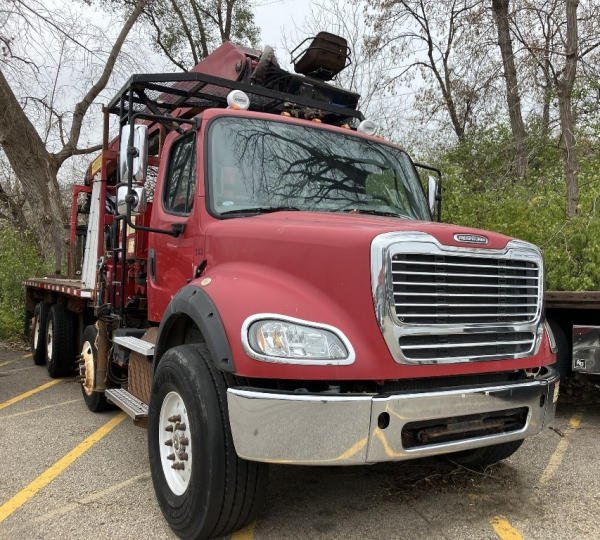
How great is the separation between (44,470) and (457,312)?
3.25 meters

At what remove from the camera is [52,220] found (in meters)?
13.7

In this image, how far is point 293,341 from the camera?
2.67 meters

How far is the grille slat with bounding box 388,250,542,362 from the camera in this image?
2828 mm

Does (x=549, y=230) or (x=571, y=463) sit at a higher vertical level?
(x=549, y=230)

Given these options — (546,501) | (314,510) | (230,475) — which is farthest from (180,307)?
(546,501)

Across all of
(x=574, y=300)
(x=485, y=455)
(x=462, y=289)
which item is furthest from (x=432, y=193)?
(x=485, y=455)

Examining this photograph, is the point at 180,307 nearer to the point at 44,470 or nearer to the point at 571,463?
the point at 44,470

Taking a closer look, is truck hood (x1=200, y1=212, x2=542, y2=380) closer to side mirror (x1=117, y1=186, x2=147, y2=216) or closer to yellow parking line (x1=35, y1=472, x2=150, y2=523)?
side mirror (x1=117, y1=186, x2=147, y2=216)

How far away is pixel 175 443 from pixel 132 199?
165cm

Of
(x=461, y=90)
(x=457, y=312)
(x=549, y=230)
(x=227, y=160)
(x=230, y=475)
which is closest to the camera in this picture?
(x=230, y=475)

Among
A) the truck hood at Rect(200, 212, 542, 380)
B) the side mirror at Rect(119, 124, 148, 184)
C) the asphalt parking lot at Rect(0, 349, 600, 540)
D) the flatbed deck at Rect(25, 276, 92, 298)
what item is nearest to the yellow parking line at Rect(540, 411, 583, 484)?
the asphalt parking lot at Rect(0, 349, 600, 540)

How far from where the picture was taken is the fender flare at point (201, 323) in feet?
9.05

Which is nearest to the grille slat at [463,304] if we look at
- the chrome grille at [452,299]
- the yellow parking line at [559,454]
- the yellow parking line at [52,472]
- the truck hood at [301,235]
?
the chrome grille at [452,299]

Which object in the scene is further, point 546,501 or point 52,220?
point 52,220
